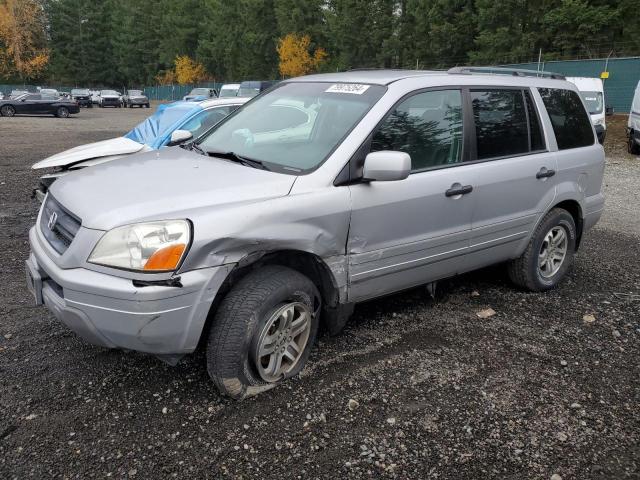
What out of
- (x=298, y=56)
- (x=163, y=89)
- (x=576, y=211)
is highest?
(x=298, y=56)

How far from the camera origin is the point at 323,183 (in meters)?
3.18

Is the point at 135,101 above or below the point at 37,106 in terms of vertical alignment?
above

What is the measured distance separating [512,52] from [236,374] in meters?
35.3

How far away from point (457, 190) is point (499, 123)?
0.85 m

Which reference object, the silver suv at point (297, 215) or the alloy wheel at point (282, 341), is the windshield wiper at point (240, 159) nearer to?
the silver suv at point (297, 215)

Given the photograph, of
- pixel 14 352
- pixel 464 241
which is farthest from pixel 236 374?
pixel 464 241

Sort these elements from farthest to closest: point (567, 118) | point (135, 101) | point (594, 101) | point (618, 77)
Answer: point (135, 101)
point (618, 77)
point (594, 101)
point (567, 118)

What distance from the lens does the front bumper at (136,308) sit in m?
2.62

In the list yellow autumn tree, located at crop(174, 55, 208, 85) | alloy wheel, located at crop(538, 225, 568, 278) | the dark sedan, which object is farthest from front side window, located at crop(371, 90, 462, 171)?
yellow autumn tree, located at crop(174, 55, 208, 85)

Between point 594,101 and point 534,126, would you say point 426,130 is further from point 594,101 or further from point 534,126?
point 594,101

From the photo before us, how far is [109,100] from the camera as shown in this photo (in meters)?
47.3

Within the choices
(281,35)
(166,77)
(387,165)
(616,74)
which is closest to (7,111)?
(616,74)

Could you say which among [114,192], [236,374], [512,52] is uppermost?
[512,52]

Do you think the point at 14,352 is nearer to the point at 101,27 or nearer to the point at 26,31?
the point at 26,31
